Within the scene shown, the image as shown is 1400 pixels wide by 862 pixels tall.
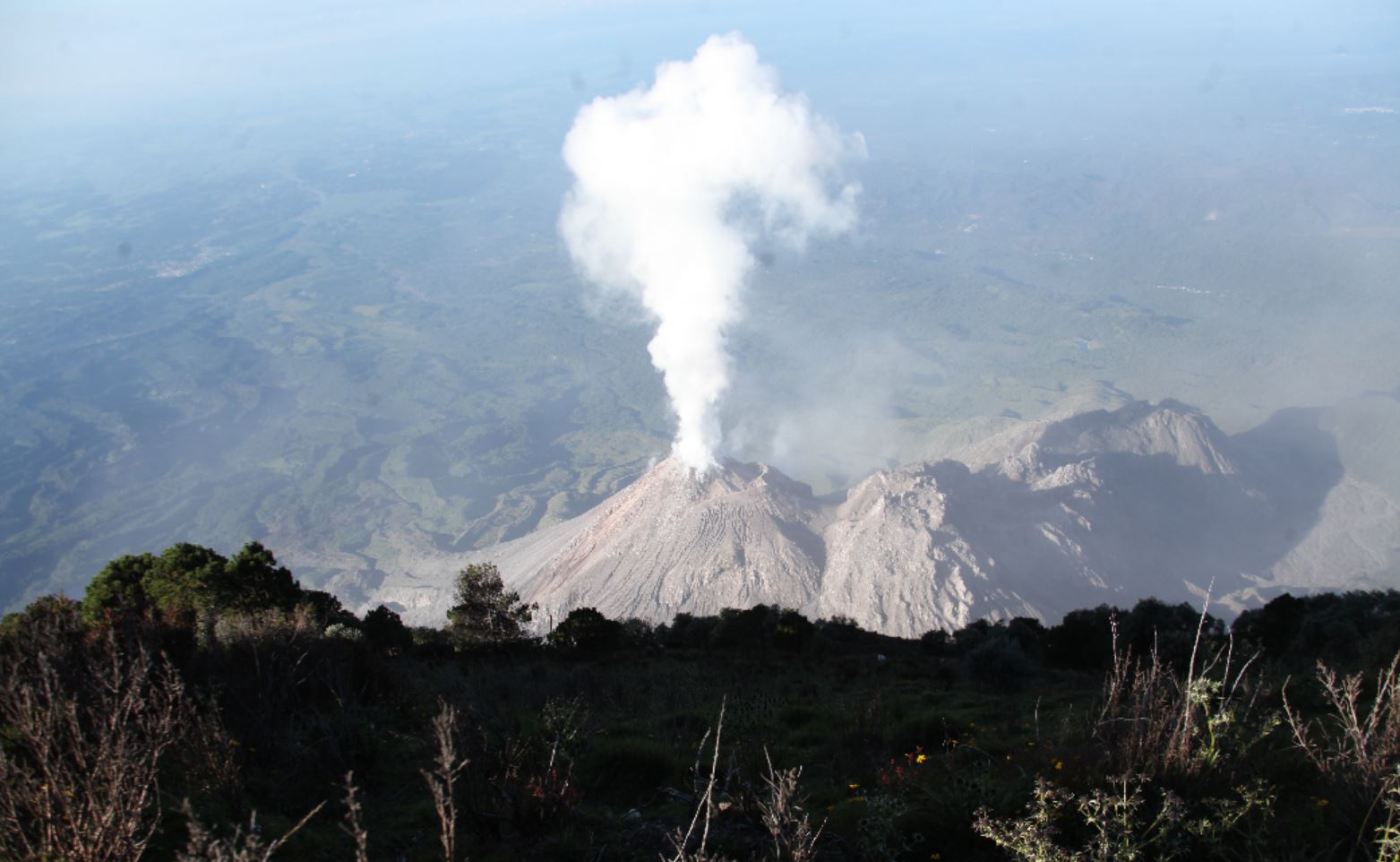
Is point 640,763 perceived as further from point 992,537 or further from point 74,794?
point 992,537

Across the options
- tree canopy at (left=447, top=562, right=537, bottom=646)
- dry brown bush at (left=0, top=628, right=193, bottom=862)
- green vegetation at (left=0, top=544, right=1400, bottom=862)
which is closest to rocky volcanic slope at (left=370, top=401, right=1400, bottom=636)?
tree canopy at (left=447, top=562, right=537, bottom=646)

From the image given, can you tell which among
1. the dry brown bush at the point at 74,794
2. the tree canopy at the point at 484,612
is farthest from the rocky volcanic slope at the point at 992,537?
the dry brown bush at the point at 74,794

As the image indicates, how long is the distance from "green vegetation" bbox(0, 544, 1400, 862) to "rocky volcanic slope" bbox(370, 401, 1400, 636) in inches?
1189

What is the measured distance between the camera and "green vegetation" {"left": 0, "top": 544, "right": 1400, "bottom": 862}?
556cm

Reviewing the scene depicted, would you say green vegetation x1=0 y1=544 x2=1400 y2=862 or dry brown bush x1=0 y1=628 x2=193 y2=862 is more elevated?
dry brown bush x1=0 y1=628 x2=193 y2=862

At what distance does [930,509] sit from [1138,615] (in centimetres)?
2466

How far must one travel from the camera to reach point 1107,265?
18912cm

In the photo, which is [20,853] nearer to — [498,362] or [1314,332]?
[498,362]

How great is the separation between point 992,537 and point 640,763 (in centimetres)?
4602

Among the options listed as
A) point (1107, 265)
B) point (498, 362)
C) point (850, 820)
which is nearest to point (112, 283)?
point (498, 362)

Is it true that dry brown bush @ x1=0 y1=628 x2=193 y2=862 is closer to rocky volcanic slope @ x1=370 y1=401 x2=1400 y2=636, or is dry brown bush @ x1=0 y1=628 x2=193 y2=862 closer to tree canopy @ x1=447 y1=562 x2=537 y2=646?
tree canopy @ x1=447 y1=562 x2=537 y2=646

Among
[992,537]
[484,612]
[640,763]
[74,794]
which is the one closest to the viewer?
[74,794]

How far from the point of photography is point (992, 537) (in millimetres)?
51406

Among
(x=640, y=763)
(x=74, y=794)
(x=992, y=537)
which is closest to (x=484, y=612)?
(x=640, y=763)
